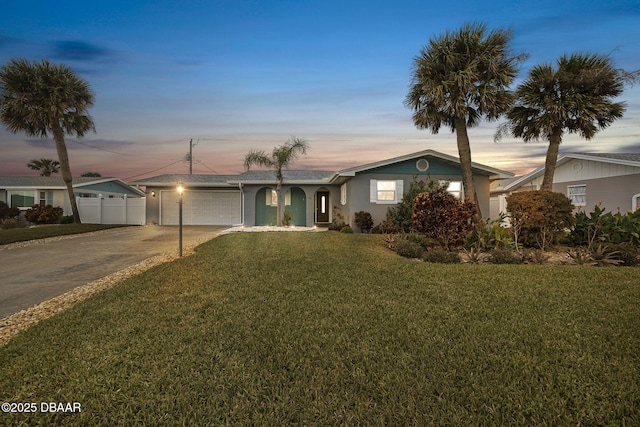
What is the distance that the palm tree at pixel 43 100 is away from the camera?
17.8m

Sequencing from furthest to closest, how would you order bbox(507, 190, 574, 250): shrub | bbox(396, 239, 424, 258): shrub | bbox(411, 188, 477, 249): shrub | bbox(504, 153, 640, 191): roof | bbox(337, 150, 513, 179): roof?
bbox(337, 150, 513, 179): roof
bbox(504, 153, 640, 191): roof
bbox(411, 188, 477, 249): shrub
bbox(507, 190, 574, 250): shrub
bbox(396, 239, 424, 258): shrub

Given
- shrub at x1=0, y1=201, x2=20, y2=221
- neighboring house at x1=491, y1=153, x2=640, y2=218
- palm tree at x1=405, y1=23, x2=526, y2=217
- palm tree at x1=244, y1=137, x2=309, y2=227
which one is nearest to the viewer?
palm tree at x1=405, y1=23, x2=526, y2=217

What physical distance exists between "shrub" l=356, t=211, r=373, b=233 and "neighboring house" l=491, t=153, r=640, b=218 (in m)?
5.74

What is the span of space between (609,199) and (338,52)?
13.9 metres

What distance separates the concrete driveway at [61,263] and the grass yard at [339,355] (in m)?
1.56

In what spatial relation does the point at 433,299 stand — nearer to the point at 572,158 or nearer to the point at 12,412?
the point at 12,412

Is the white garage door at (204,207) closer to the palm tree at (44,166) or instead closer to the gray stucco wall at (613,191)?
the gray stucco wall at (613,191)

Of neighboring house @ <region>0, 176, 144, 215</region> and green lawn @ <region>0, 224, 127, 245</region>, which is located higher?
neighboring house @ <region>0, 176, 144, 215</region>

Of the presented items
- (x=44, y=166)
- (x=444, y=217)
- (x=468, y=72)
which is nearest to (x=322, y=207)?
(x=468, y=72)

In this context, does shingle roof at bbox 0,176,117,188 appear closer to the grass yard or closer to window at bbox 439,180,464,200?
the grass yard

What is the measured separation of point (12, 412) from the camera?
263 cm

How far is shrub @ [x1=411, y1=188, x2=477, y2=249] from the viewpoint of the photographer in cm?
944

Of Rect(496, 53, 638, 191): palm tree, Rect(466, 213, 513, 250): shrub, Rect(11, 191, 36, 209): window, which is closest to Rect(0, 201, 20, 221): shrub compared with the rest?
Rect(11, 191, 36, 209): window

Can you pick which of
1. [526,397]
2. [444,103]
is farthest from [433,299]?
[444,103]
